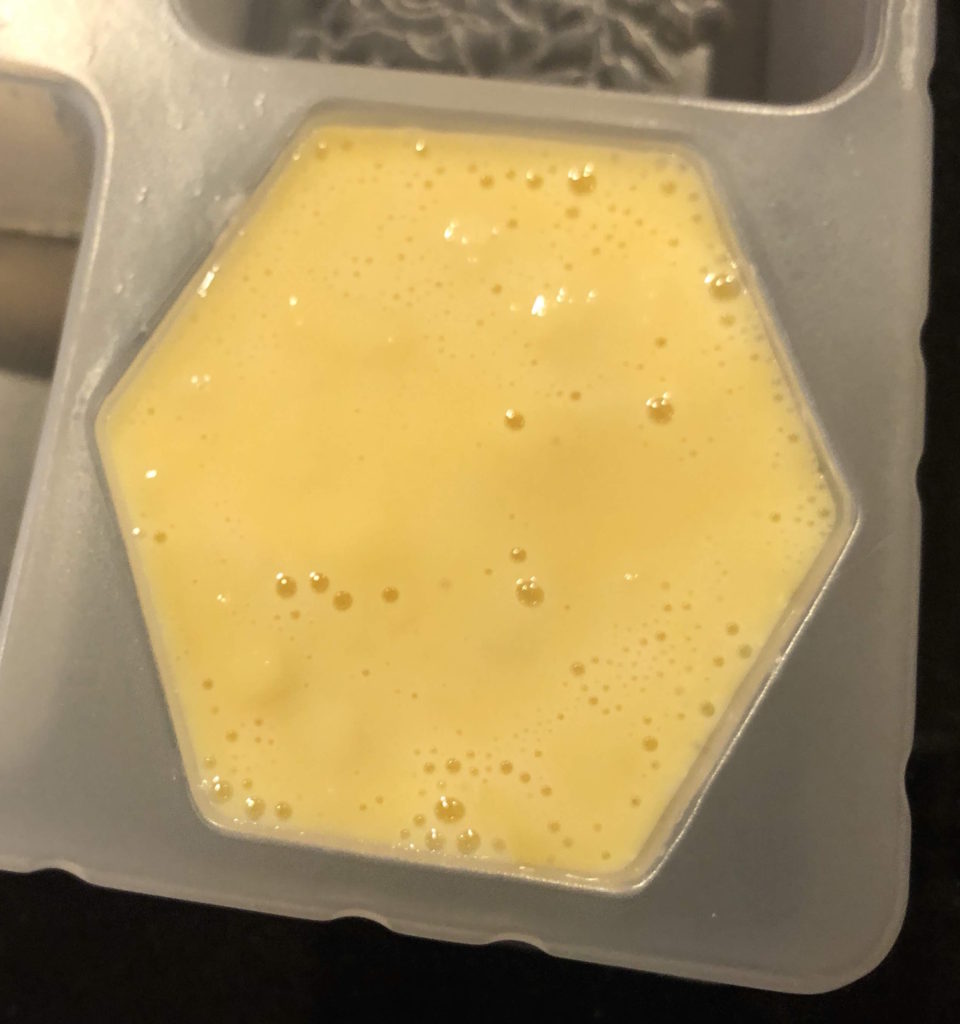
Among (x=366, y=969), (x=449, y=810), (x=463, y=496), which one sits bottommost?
(x=366, y=969)

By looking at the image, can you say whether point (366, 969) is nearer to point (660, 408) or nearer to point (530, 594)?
point (530, 594)

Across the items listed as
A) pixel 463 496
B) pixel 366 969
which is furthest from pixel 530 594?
pixel 366 969

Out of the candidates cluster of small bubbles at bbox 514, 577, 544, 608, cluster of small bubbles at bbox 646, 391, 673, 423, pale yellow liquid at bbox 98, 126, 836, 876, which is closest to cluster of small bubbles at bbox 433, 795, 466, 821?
pale yellow liquid at bbox 98, 126, 836, 876

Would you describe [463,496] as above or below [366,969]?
above

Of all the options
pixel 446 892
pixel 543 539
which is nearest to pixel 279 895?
pixel 446 892

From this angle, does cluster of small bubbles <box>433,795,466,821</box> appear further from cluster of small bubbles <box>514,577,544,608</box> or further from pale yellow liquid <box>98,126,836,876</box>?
cluster of small bubbles <box>514,577,544,608</box>

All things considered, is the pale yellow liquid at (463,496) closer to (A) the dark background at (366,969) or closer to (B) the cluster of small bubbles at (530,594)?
(B) the cluster of small bubbles at (530,594)

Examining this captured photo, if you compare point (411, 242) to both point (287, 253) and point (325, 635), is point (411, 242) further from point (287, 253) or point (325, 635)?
point (325, 635)
